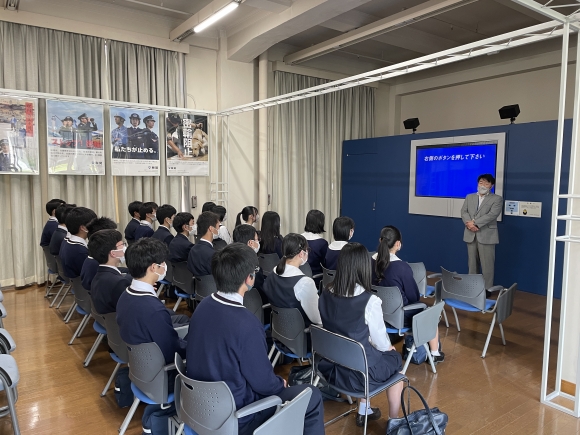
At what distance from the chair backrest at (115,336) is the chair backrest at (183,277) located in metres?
1.32

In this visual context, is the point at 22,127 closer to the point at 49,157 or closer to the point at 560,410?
the point at 49,157

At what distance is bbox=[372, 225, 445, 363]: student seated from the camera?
3.16 meters

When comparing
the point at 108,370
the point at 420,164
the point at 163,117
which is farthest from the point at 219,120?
the point at 108,370

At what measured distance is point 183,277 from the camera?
4.08 metres

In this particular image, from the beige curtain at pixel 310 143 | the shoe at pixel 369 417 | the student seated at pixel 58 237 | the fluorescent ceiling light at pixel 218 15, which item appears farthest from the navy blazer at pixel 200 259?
the beige curtain at pixel 310 143

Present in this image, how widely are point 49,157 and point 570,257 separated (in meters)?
5.89

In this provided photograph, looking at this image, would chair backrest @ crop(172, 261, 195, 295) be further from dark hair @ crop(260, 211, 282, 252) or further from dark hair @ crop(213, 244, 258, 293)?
dark hair @ crop(213, 244, 258, 293)

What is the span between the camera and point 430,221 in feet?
23.0

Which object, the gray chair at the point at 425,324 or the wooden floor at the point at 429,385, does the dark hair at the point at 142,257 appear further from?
the gray chair at the point at 425,324

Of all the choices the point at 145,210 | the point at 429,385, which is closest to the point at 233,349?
the point at 429,385

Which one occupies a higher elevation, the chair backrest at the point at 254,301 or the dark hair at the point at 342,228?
the dark hair at the point at 342,228

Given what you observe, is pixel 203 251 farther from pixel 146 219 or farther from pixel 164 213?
pixel 146 219

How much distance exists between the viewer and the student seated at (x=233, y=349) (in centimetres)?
174

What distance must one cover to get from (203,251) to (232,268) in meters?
1.91
